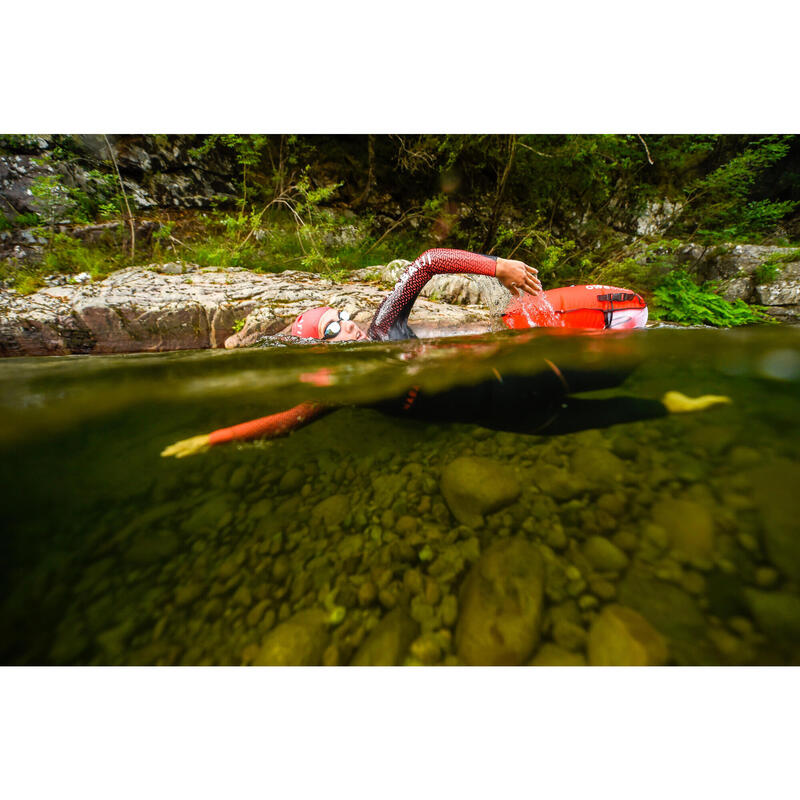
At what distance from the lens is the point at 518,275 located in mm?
2486

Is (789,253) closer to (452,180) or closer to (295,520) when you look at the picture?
(452,180)

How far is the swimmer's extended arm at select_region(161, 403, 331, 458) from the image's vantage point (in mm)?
1275

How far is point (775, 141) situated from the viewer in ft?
19.4

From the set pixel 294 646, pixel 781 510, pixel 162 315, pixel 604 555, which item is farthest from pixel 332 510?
pixel 162 315

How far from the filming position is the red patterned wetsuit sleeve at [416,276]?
262cm

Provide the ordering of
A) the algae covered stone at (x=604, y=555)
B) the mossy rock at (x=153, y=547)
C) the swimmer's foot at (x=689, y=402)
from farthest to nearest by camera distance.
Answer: the swimmer's foot at (x=689, y=402) < the mossy rock at (x=153, y=547) < the algae covered stone at (x=604, y=555)

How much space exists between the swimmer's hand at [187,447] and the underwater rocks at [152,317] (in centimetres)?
267

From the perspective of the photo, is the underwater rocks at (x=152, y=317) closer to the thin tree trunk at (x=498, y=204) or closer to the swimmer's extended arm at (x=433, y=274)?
the swimmer's extended arm at (x=433, y=274)

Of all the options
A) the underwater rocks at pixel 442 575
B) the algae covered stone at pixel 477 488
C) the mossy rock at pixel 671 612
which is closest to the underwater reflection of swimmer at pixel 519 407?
the underwater rocks at pixel 442 575

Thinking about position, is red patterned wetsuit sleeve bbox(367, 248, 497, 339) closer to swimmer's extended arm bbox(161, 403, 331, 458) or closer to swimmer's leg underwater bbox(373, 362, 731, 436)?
swimmer's leg underwater bbox(373, 362, 731, 436)

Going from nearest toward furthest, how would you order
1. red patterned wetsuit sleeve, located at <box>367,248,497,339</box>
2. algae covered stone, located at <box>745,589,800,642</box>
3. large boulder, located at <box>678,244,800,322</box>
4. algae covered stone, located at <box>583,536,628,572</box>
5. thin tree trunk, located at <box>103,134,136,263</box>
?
algae covered stone, located at <box>745,589,800,642</box>, algae covered stone, located at <box>583,536,628,572</box>, red patterned wetsuit sleeve, located at <box>367,248,497,339</box>, large boulder, located at <box>678,244,800,322</box>, thin tree trunk, located at <box>103,134,136,263</box>

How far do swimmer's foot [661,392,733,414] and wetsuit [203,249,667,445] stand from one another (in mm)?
41

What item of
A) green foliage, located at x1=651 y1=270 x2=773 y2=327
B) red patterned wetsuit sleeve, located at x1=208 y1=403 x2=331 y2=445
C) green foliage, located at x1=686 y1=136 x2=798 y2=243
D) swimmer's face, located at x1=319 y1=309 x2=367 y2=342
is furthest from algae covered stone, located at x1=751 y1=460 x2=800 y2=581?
green foliage, located at x1=686 y1=136 x2=798 y2=243

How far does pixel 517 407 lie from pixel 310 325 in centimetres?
242
